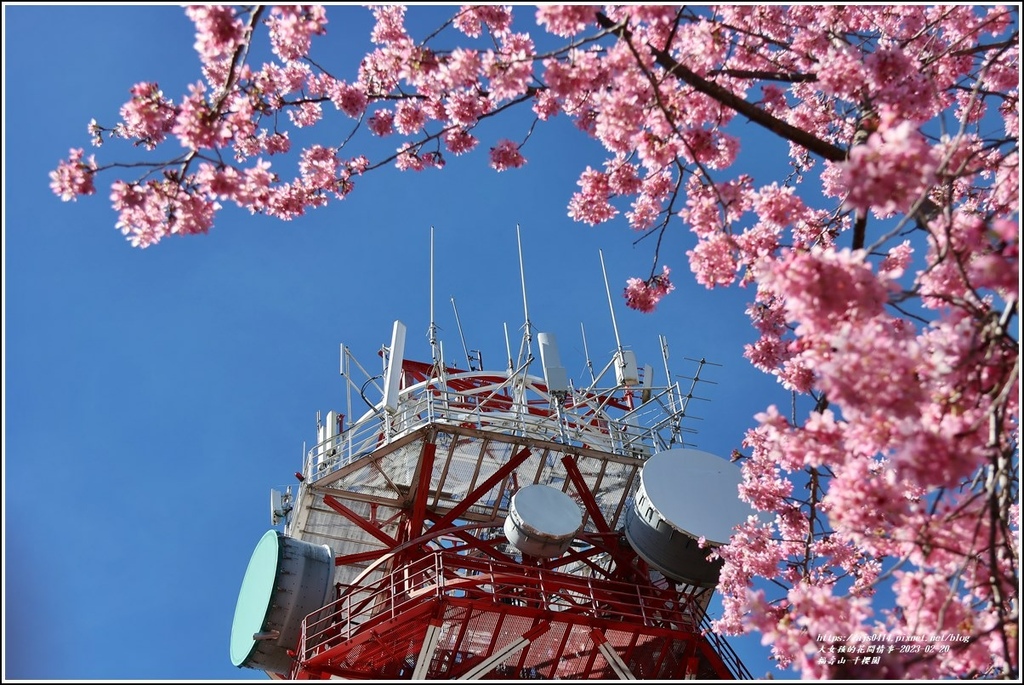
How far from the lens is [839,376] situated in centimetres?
591

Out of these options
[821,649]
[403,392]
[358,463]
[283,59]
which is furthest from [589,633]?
[283,59]

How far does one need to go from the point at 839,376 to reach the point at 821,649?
342 cm

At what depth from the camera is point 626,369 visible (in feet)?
73.2

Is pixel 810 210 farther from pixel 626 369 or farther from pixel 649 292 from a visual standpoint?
pixel 626 369

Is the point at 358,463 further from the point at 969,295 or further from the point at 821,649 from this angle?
the point at 969,295

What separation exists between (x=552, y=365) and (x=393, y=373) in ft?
11.4

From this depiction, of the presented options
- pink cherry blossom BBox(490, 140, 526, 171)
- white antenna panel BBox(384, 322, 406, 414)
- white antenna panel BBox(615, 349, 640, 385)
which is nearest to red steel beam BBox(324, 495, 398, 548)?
white antenna panel BBox(384, 322, 406, 414)

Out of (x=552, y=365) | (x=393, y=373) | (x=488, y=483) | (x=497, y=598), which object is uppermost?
(x=552, y=365)

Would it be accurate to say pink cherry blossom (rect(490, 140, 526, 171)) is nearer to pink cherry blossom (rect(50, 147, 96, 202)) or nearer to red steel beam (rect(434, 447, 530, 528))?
pink cherry blossom (rect(50, 147, 96, 202))

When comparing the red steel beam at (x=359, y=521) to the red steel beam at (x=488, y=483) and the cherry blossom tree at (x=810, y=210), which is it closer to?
the red steel beam at (x=488, y=483)

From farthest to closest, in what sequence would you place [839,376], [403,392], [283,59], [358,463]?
[403,392]
[358,463]
[283,59]
[839,376]

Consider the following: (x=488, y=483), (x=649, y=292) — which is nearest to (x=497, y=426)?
(x=488, y=483)

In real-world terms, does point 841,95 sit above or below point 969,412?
above

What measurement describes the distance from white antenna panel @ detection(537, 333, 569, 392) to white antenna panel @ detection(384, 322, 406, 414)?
308 centimetres
